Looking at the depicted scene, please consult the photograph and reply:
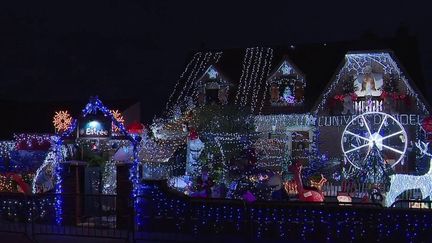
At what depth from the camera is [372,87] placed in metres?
27.2

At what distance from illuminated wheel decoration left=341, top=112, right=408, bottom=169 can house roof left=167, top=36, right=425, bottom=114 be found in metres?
2.69

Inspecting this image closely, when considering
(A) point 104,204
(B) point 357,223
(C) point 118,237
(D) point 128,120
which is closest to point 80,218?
(A) point 104,204

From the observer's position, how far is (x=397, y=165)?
1035 inches

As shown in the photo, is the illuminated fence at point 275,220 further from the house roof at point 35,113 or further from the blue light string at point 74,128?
the house roof at point 35,113

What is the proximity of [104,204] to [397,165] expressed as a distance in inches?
523

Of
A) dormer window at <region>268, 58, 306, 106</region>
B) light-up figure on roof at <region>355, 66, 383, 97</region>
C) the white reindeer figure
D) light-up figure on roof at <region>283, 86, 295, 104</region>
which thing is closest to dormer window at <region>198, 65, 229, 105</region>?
dormer window at <region>268, 58, 306, 106</region>

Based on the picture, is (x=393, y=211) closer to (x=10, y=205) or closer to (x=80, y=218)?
(x=80, y=218)

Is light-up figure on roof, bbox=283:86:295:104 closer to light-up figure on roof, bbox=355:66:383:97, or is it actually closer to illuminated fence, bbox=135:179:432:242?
light-up figure on roof, bbox=355:66:383:97

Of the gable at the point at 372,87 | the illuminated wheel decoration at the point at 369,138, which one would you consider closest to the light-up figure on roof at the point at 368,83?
the gable at the point at 372,87

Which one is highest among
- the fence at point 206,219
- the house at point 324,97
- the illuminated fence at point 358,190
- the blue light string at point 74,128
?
the house at point 324,97

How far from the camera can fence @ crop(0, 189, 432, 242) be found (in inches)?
504

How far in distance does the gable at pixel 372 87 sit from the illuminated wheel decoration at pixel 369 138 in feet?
3.06

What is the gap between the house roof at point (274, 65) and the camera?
28.8m

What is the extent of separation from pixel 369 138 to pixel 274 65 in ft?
26.5
